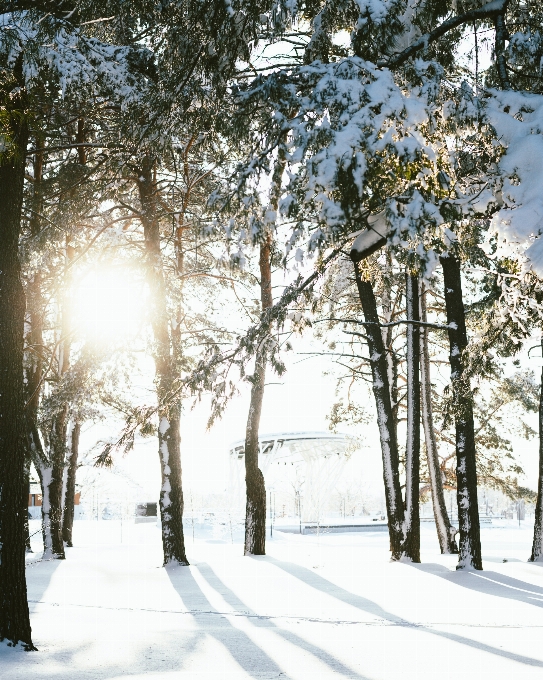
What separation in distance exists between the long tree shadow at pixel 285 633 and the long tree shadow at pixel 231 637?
1.04 feet

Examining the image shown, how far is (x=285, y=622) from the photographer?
7.35m

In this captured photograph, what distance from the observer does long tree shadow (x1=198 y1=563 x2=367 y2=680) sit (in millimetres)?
5203

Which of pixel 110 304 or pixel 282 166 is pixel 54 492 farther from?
pixel 282 166

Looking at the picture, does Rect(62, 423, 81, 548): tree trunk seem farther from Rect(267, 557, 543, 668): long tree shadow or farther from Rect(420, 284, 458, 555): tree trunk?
Rect(420, 284, 458, 555): tree trunk

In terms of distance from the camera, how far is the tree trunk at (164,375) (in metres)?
13.0

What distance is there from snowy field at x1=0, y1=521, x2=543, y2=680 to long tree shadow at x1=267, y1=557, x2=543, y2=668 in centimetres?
2

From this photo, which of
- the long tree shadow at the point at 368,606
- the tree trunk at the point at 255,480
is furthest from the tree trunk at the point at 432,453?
Answer: the long tree shadow at the point at 368,606

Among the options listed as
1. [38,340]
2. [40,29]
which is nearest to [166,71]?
[40,29]

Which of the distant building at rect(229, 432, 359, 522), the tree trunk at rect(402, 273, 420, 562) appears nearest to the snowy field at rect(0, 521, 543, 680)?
the tree trunk at rect(402, 273, 420, 562)

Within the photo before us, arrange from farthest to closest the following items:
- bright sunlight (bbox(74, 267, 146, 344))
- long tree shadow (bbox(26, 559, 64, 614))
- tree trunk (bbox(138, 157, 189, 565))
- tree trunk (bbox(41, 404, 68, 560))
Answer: tree trunk (bbox(41, 404, 68, 560)) → bright sunlight (bbox(74, 267, 146, 344)) → tree trunk (bbox(138, 157, 189, 565)) → long tree shadow (bbox(26, 559, 64, 614))

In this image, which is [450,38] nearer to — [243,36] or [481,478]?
[243,36]

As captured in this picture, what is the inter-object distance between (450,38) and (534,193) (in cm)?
369

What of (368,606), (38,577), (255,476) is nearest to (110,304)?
(255,476)

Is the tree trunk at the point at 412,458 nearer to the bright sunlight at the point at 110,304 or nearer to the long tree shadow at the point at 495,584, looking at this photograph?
the long tree shadow at the point at 495,584
